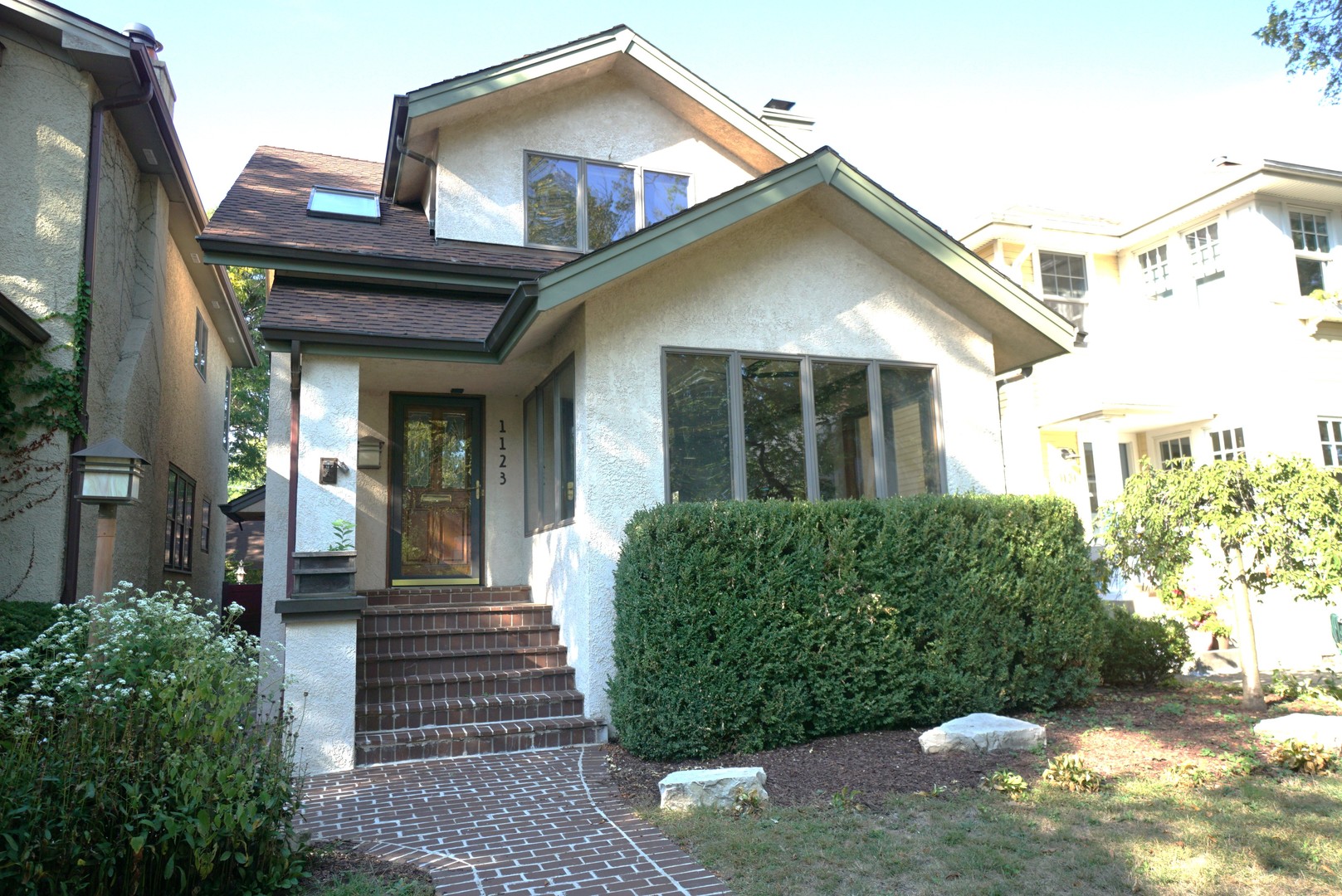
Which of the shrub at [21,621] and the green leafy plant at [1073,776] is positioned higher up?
the shrub at [21,621]

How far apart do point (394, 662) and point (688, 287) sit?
4.55 meters

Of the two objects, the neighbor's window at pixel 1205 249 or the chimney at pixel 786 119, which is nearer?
the chimney at pixel 786 119

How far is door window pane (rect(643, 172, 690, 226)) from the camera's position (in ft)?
38.2

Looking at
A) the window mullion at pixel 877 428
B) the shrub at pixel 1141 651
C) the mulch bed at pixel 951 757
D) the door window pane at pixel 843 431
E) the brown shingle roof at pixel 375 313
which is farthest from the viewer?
the shrub at pixel 1141 651

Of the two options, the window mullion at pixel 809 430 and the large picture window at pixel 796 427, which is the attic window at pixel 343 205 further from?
the window mullion at pixel 809 430

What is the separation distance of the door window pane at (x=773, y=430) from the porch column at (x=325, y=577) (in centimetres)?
377

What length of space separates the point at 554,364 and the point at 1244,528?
22.0 ft

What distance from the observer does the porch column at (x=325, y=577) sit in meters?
6.93

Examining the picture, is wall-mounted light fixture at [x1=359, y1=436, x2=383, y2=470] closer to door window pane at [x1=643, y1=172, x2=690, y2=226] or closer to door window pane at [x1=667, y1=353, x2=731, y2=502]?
door window pane at [x1=667, y1=353, x2=731, y2=502]

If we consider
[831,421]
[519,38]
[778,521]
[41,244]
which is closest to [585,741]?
[778,521]

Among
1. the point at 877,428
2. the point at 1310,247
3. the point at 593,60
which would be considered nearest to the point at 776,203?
the point at 877,428

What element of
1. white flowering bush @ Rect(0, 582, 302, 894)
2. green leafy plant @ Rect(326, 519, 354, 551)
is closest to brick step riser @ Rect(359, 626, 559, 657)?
green leafy plant @ Rect(326, 519, 354, 551)

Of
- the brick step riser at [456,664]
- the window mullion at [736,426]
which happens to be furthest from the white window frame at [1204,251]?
the brick step riser at [456,664]

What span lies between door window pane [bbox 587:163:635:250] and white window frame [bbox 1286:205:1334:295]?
10.7 metres
